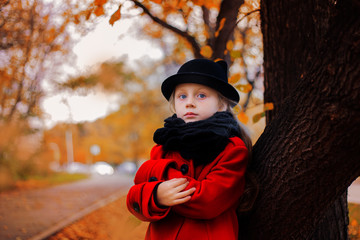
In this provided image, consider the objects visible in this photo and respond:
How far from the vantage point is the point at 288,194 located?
1.67m

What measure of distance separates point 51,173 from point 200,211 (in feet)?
48.7

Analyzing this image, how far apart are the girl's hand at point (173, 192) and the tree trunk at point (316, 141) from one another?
49 centimetres

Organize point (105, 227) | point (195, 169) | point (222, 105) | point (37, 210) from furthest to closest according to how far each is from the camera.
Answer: point (37, 210) < point (105, 227) < point (222, 105) < point (195, 169)

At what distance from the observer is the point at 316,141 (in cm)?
150

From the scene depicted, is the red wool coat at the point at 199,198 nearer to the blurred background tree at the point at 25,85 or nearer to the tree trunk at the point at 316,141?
the tree trunk at the point at 316,141

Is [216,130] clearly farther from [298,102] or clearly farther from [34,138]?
[34,138]

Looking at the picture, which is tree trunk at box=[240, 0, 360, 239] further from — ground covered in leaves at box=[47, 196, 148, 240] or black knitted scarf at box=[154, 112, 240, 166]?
ground covered in leaves at box=[47, 196, 148, 240]

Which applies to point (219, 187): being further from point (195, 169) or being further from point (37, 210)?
point (37, 210)

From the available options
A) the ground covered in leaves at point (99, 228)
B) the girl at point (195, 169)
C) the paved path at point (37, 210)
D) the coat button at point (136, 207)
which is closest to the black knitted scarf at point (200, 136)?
the girl at point (195, 169)

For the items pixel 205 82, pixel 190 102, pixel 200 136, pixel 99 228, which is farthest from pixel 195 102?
pixel 99 228

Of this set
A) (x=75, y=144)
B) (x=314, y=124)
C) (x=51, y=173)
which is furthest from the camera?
(x=75, y=144)

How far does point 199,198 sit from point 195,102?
620 mm

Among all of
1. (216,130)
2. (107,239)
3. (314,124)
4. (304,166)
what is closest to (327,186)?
(304,166)

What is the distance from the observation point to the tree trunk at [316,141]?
4.39 feet
